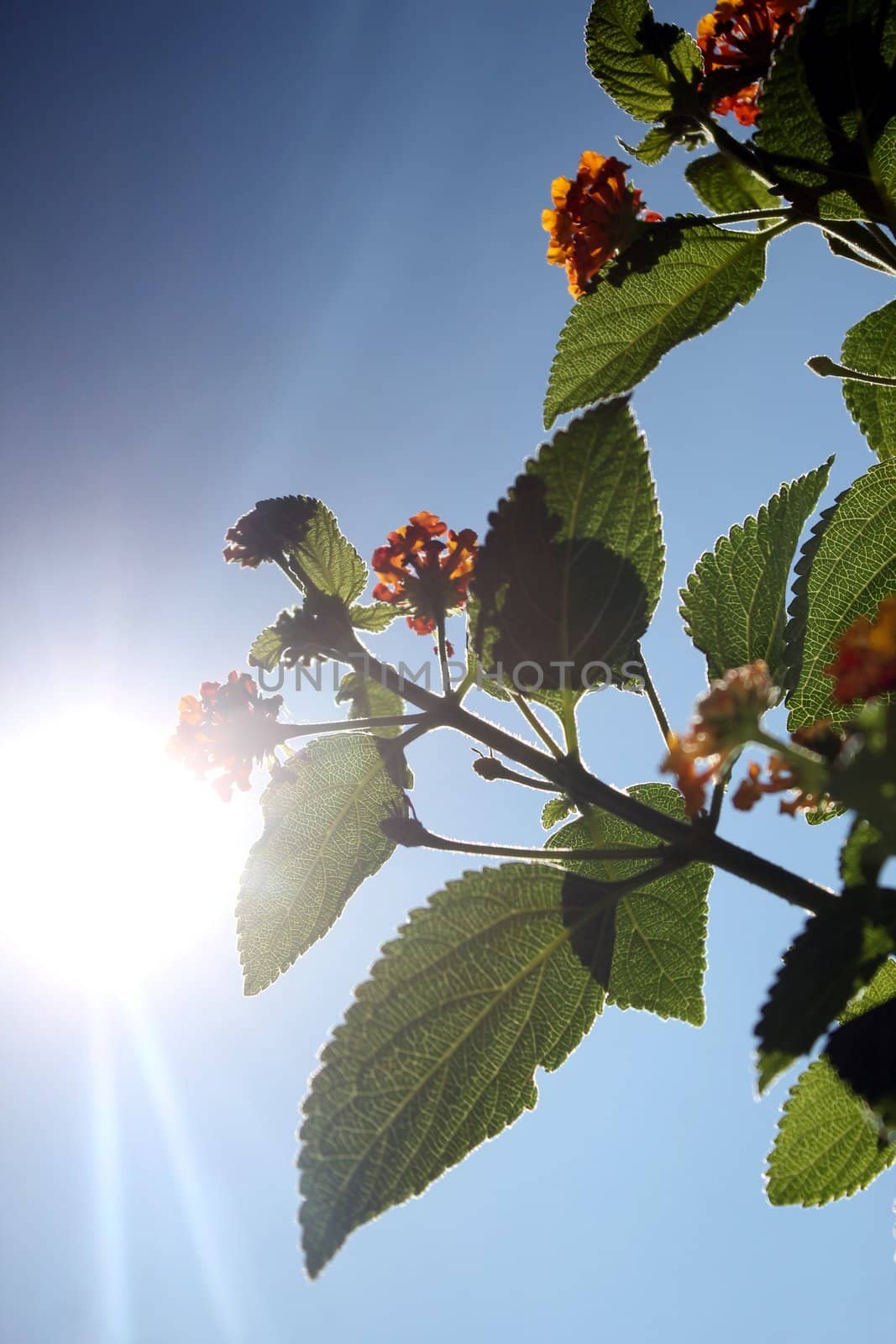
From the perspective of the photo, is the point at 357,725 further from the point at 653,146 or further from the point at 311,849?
the point at 653,146

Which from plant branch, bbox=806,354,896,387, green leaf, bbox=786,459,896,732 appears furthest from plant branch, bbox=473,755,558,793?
plant branch, bbox=806,354,896,387

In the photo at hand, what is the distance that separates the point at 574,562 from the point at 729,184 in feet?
2.55

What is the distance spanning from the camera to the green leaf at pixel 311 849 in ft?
6.39

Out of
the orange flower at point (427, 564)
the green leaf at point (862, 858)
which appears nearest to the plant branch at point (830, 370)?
the orange flower at point (427, 564)

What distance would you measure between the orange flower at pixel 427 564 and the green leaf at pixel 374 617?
6 cm

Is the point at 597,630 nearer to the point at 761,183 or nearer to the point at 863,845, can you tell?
the point at 863,845

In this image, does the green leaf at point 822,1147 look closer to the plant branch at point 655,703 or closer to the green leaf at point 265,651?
the plant branch at point 655,703

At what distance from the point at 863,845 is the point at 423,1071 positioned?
0.73 meters

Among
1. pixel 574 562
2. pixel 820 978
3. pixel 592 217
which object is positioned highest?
pixel 592 217

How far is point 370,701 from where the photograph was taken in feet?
6.40

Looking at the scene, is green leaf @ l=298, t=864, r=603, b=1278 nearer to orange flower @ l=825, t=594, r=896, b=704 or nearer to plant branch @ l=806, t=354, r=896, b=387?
orange flower @ l=825, t=594, r=896, b=704

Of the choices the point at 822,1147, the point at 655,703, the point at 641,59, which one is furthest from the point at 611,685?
the point at 641,59

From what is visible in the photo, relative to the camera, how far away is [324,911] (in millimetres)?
1975

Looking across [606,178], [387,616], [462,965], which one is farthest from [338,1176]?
[606,178]
